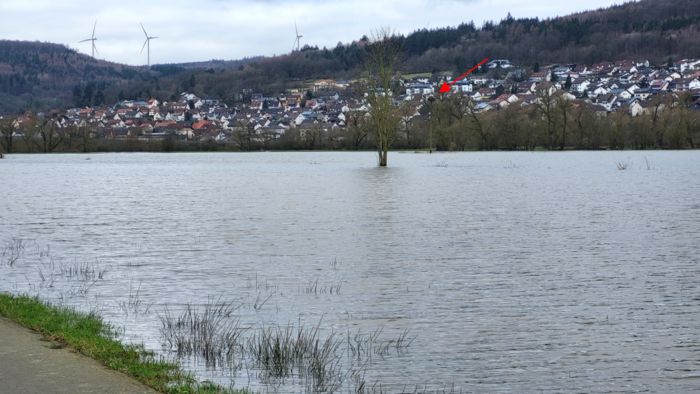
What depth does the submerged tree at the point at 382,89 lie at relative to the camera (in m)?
79.0

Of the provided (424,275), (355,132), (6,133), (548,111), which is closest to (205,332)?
(424,275)

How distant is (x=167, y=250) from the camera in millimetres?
26000

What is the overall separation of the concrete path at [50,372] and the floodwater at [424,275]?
1941 mm

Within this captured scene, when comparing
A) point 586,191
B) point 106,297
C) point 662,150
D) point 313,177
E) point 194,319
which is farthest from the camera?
point 662,150

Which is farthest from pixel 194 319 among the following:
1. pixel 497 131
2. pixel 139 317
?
pixel 497 131

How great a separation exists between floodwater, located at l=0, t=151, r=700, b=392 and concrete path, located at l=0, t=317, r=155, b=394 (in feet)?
6.37

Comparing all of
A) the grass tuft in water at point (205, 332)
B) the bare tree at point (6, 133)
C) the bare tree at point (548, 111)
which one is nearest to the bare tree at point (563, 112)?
the bare tree at point (548, 111)

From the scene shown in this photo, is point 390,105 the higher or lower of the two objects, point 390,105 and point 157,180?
the higher

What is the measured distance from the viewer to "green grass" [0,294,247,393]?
10305 millimetres

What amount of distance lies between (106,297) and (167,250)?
7959 millimetres

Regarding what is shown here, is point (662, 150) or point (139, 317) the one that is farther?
point (662, 150)

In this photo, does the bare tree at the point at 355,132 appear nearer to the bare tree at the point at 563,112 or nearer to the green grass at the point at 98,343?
the bare tree at the point at 563,112

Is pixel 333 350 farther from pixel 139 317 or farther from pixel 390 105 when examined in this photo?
pixel 390 105

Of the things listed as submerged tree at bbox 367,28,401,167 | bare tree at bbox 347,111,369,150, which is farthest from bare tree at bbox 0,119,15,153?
submerged tree at bbox 367,28,401,167
